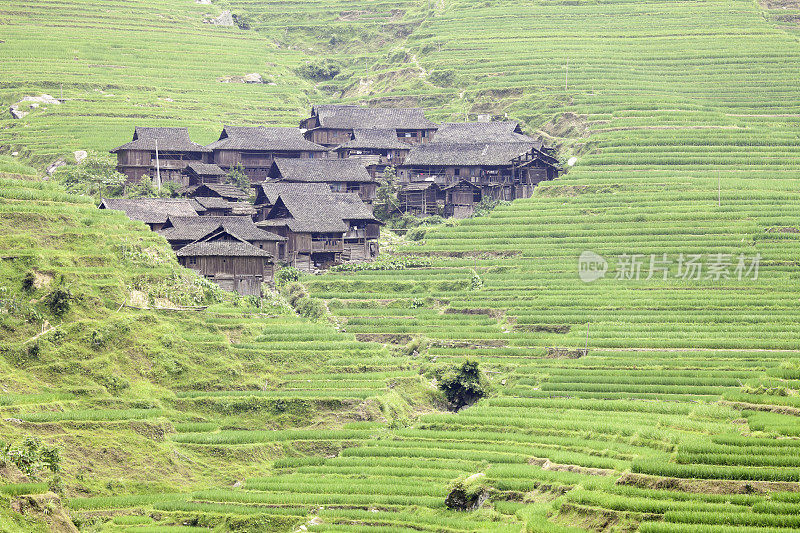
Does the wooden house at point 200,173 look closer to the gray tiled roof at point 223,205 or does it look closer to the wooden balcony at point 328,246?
the gray tiled roof at point 223,205

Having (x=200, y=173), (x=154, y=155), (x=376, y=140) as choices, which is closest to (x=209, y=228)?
(x=200, y=173)

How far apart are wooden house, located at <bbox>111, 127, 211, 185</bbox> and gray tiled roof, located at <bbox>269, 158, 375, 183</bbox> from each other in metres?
6.03

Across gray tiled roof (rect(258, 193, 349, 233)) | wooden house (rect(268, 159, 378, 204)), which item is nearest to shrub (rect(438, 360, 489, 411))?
Answer: gray tiled roof (rect(258, 193, 349, 233))

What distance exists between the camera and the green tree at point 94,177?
6538 centimetres

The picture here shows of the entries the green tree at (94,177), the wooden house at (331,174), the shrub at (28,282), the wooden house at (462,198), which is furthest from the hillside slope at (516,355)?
the wooden house at (331,174)

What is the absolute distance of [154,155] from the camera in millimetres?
68062

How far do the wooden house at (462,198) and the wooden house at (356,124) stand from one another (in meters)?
9.58

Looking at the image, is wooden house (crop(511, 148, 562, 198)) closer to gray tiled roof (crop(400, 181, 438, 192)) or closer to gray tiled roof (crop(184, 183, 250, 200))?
gray tiled roof (crop(400, 181, 438, 192))

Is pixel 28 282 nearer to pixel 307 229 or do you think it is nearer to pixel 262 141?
pixel 307 229

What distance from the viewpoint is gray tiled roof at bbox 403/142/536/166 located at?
68750 mm

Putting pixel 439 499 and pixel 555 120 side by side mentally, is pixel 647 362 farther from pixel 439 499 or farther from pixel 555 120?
pixel 555 120

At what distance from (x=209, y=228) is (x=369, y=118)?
89.4 feet

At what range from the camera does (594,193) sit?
65.2 meters

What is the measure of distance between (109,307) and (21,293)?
3.57 meters
